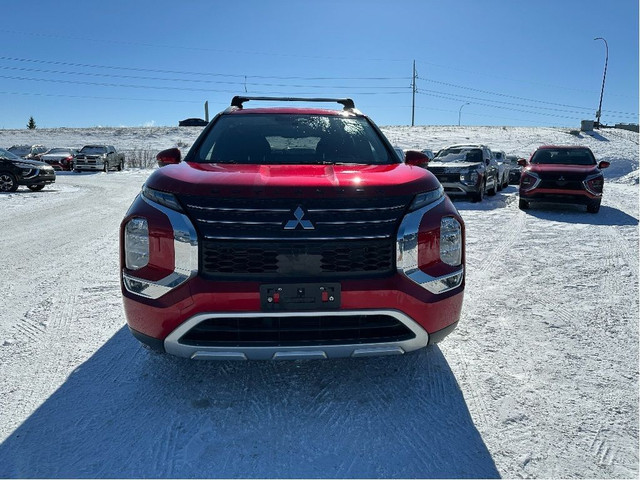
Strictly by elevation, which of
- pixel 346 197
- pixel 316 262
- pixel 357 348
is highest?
pixel 346 197

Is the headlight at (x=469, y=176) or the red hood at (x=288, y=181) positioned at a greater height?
the red hood at (x=288, y=181)

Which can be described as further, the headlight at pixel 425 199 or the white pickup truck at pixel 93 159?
the white pickup truck at pixel 93 159

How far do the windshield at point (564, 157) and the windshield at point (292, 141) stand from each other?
903cm

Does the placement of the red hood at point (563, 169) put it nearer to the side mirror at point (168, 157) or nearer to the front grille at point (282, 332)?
the side mirror at point (168, 157)

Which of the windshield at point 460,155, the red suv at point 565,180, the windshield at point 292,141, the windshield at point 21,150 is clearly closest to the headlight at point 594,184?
the red suv at point 565,180

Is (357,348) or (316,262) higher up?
(316,262)

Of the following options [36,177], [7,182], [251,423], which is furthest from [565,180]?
[7,182]

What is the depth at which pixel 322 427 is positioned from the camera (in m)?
2.30

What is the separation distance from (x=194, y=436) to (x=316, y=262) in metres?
1.04

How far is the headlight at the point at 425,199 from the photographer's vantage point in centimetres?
248

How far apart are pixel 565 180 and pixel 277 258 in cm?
991

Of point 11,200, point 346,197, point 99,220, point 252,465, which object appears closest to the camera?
point 252,465

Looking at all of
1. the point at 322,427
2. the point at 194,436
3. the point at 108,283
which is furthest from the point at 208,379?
the point at 108,283

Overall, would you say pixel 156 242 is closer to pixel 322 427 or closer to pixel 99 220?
pixel 322 427
